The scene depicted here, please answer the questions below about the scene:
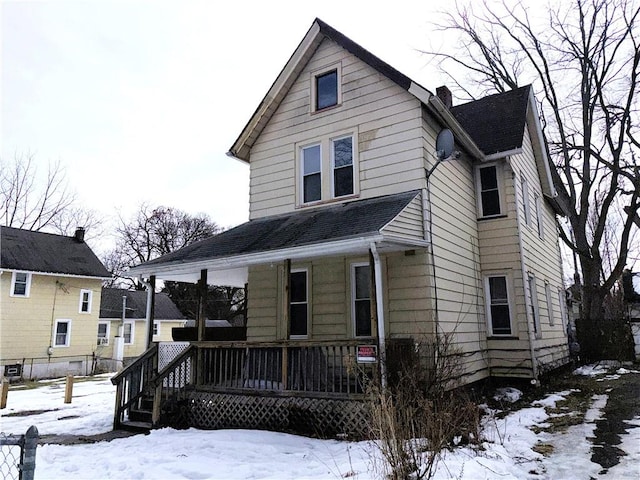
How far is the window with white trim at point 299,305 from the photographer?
10.1 metres

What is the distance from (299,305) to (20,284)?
1787 centimetres

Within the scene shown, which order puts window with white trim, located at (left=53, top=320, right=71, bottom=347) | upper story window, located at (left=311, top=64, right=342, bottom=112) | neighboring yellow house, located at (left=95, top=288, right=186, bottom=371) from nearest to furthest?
upper story window, located at (left=311, top=64, right=342, bottom=112) → window with white trim, located at (left=53, top=320, right=71, bottom=347) → neighboring yellow house, located at (left=95, top=288, right=186, bottom=371)

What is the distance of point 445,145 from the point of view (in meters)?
9.20

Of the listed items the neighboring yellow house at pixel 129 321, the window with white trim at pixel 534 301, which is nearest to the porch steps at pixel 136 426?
the window with white trim at pixel 534 301

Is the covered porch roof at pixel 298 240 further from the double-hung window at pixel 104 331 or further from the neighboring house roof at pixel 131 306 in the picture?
the double-hung window at pixel 104 331

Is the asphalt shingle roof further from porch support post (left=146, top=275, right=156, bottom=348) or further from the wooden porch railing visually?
the wooden porch railing

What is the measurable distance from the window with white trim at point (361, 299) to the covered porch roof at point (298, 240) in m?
0.69

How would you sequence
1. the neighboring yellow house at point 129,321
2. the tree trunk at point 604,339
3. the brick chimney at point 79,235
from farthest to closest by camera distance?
the neighboring yellow house at point 129,321 < the brick chimney at point 79,235 < the tree trunk at point 604,339

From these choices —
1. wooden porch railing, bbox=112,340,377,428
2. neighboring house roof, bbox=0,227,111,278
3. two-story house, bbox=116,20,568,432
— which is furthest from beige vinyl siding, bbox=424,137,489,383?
neighboring house roof, bbox=0,227,111,278

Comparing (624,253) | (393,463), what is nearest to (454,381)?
(393,463)

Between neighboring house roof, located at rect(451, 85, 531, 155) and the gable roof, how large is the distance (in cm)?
70

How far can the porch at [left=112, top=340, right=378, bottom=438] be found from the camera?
24.4 feet

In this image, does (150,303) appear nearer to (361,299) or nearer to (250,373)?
(250,373)

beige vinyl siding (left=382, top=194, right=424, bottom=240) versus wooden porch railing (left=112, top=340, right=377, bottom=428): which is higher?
beige vinyl siding (left=382, top=194, right=424, bottom=240)
